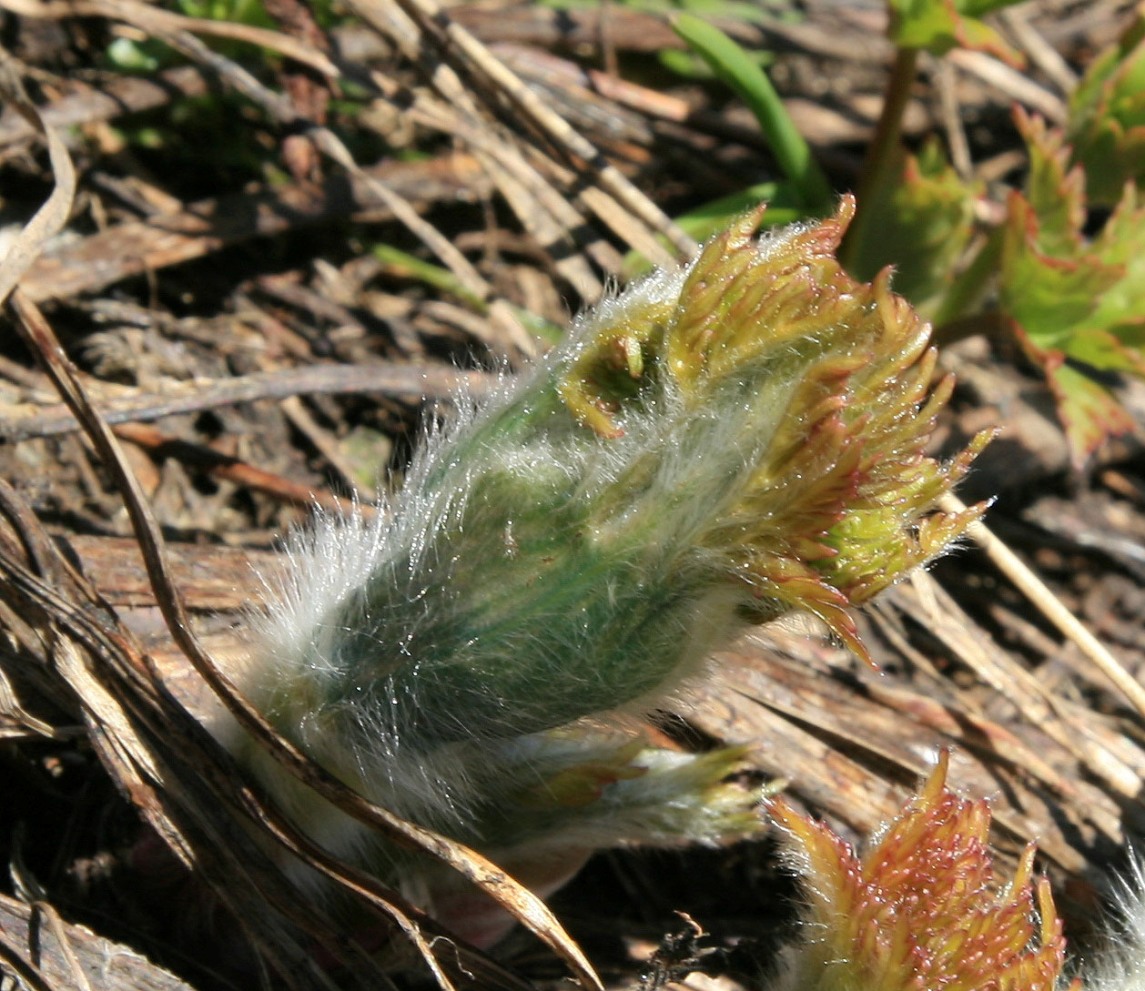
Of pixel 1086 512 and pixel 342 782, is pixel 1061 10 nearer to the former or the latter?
pixel 1086 512

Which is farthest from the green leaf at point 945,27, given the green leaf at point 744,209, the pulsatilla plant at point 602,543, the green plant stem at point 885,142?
the pulsatilla plant at point 602,543

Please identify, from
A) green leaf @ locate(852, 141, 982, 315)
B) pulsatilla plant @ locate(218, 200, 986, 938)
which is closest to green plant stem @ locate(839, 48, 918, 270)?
green leaf @ locate(852, 141, 982, 315)

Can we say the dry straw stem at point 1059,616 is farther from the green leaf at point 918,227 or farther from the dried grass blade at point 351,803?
the dried grass blade at point 351,803

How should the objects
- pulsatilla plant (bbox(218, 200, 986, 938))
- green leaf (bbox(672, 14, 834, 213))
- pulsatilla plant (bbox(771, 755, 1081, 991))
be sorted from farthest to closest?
green leaf (bbox(672, 14, 834, 213)) < pulsatilla plant (bbox(771, 755, 1081, 991)) < pulsatilla plant (bbox(218, 200, 986, 938))

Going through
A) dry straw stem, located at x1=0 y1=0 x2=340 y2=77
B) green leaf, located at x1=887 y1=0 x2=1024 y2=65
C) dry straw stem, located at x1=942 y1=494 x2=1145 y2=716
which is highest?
green leaf, located at x1=887 y1=0 x2=1024 y2=65

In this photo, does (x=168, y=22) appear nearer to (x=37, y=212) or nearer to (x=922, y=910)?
(x=37, y=212)

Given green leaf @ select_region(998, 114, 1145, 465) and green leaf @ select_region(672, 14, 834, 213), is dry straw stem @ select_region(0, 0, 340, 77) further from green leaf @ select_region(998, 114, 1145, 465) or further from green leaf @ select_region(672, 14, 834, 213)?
green leaf @ select_region(998, 114, 1145, 465)

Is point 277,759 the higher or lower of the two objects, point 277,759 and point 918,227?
the lower

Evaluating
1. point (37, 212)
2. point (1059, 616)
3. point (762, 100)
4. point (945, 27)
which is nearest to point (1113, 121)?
point (945, 27)

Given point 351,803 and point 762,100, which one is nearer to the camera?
point 351,803
